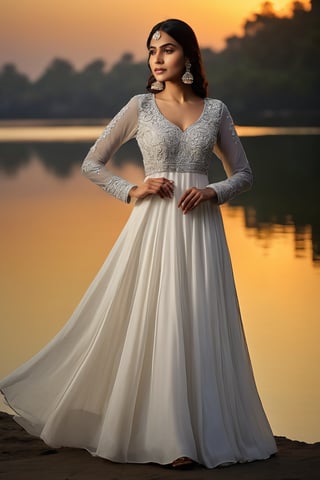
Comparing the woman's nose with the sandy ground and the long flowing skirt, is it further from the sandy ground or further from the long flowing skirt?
the sandy ground

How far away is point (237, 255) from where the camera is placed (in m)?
8.52

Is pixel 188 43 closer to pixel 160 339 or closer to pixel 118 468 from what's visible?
pixel 160 339

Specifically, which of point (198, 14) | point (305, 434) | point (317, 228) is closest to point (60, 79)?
point (198, 14)

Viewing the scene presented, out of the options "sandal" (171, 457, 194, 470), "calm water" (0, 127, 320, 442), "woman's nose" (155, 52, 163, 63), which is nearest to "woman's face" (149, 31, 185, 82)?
"woman's nose" (155, 52, 163, 63)

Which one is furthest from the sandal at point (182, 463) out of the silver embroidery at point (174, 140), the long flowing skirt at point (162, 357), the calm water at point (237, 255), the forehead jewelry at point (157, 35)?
the calm water at point (237, 255)

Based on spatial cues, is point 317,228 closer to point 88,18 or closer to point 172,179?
point 88,18

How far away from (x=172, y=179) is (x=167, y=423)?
737 millimetres

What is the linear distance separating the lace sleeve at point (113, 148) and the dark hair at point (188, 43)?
0.36 feet

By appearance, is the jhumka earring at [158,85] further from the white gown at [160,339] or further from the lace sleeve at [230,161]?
the lace sleeve at [230,161]

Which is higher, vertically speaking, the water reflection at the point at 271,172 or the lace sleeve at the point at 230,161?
the water reflection at the point at 271,172

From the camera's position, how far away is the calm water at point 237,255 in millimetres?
5820

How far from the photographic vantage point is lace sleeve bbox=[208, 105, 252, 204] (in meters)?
3.70

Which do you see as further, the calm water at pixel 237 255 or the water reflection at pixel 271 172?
the water reflection at pixel 271 172

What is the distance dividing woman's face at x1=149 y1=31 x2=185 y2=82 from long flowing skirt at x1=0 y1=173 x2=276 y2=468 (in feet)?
1.03
